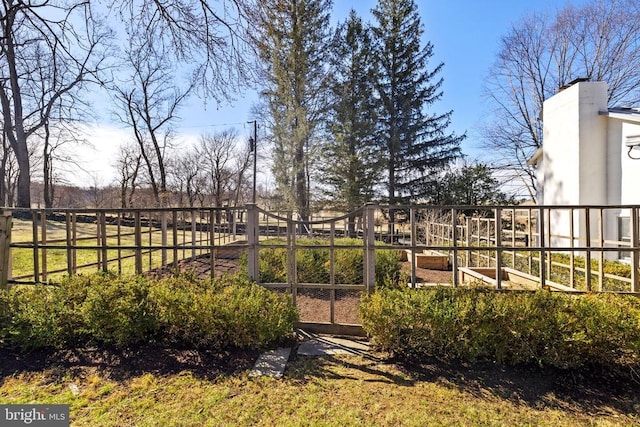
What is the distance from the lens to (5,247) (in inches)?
156

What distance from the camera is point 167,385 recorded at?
2.60m

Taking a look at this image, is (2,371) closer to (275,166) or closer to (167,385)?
(167,385)

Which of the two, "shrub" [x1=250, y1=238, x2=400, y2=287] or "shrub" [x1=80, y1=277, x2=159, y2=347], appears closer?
"shrub" [x1=80, y1=277, x2=159, y2=347]

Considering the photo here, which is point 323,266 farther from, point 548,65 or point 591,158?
point 548,65

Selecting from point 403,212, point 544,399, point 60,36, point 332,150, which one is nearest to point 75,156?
point 332,150

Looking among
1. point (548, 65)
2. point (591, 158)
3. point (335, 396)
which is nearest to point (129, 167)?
point (335, 396)

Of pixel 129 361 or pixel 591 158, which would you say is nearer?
pixel 129 361

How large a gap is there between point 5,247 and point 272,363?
3.79 meters

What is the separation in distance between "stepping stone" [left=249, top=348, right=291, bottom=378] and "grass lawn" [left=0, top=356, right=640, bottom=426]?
0.08 metres

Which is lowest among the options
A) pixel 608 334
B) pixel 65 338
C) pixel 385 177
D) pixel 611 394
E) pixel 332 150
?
pixel 611 394

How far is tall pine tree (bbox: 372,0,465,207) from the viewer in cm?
1752

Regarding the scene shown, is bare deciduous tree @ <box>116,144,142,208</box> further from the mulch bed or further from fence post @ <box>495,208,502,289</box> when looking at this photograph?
fence post @ <box>495,208,502,289</box>

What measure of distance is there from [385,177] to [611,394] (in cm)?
1531

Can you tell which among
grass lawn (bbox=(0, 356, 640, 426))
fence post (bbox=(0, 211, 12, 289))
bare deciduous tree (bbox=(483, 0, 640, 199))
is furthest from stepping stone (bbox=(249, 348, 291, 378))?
bare deciduous tree (bbox=(483, 0, 640, 199))
